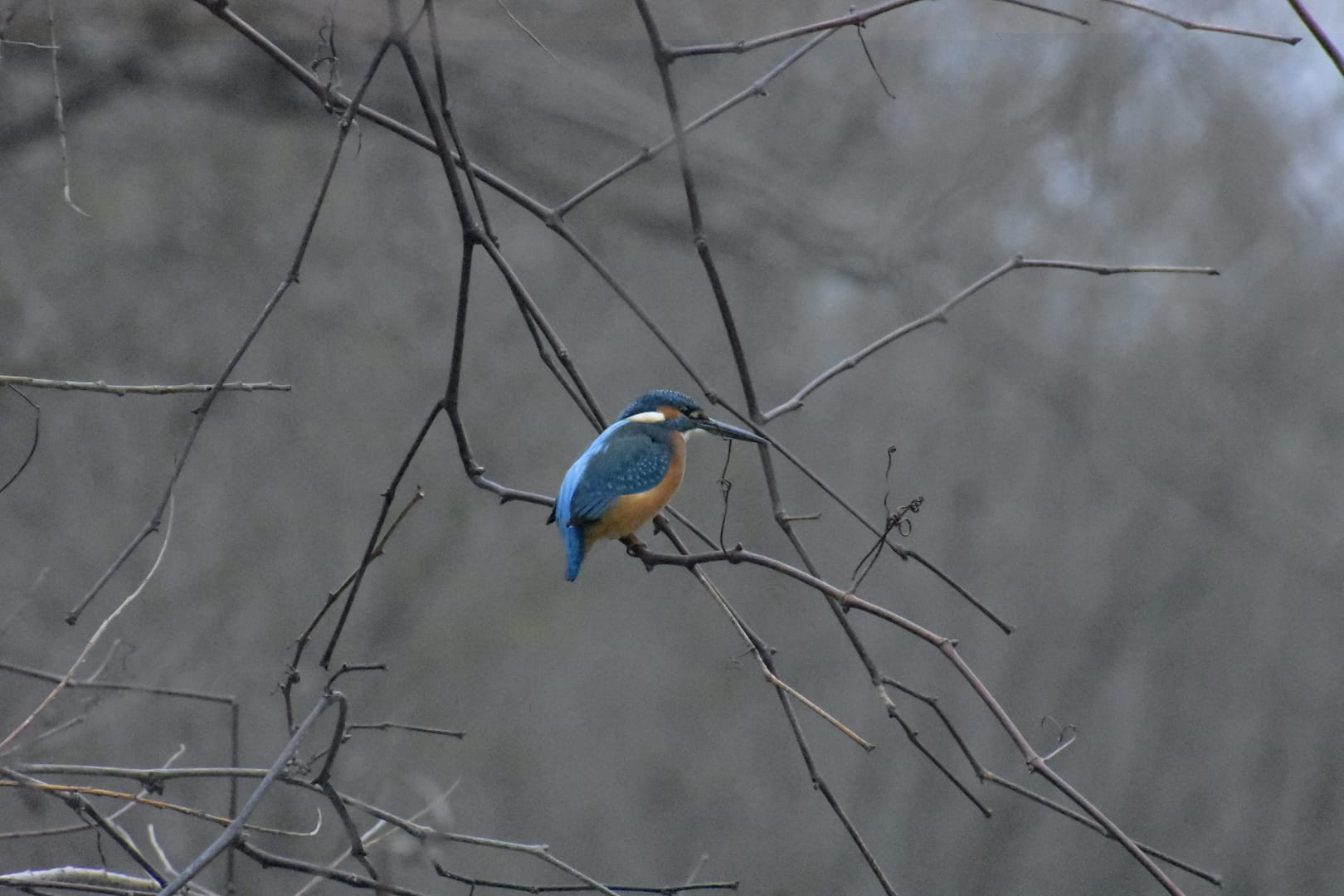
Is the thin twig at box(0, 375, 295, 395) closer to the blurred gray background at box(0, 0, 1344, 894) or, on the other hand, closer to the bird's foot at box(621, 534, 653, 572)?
the bird's foot at box(621, 534, 653, 572)

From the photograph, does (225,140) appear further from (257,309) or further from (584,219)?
(584,219)

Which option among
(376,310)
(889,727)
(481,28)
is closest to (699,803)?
(889,727)

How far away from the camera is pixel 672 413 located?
2.11m

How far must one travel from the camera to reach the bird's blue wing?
6.13ft

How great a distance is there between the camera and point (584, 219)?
4.54m

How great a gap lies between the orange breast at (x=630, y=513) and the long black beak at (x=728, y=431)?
106mm

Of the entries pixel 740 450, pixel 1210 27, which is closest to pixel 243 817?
pixel 1210 27

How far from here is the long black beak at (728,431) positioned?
1690 millimetres

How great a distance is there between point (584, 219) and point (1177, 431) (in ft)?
7.38

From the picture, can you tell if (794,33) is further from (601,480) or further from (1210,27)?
(601,480)

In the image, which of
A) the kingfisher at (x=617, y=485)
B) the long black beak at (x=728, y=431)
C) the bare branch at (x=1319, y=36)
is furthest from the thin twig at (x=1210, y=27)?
the kingfisher at (x=617, y=485)

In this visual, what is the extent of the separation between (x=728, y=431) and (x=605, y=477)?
203mm

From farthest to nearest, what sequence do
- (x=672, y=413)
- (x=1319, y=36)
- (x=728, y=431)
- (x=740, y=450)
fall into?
(x=740, y=450), (x=672, y=413), (x=728, y=431), (x=1319, y=36)

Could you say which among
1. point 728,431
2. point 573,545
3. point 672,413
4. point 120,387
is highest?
point 672,413
